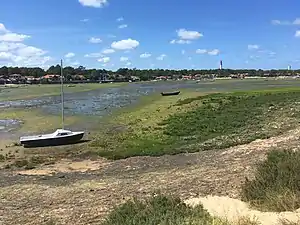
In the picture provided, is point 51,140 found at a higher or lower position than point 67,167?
higher

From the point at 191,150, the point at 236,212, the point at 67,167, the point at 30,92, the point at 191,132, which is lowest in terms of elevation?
the point at 30,92

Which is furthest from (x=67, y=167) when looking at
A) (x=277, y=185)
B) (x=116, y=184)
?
(x=277, y=185)

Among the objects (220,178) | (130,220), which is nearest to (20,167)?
(220,178)

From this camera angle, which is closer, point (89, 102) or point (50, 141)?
point (50, 141)

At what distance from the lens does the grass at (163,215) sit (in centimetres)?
710

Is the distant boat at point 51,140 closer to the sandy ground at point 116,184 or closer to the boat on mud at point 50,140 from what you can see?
the boat on mud at point 50,140

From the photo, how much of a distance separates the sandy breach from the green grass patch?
0.25 metres

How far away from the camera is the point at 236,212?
9.25 m

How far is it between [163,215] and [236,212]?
2462 millimetres

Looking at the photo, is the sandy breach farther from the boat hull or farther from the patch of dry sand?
the boat hull

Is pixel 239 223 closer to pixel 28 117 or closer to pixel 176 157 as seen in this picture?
pixel 176 157

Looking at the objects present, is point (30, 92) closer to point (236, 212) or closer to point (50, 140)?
point (50, 140)

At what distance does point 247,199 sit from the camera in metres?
9.99

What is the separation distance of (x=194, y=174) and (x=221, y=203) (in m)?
4.47
